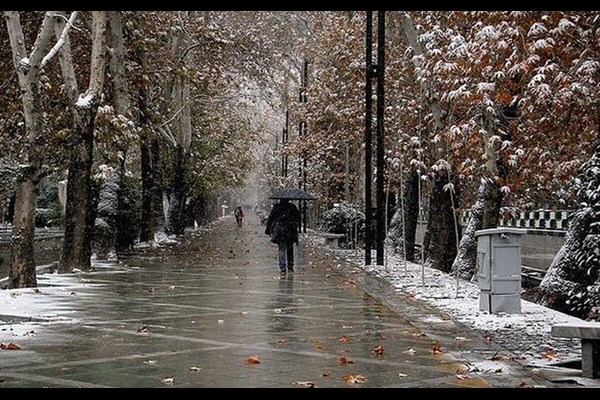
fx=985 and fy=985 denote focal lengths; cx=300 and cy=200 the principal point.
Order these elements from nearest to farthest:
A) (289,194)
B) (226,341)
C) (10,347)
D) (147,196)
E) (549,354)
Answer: (549,354) < (10,347) < (226,341) < (289,194) < (147,196)

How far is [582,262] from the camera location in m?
15.9

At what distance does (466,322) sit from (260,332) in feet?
8.86

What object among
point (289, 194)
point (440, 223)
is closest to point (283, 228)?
point (289, 194)

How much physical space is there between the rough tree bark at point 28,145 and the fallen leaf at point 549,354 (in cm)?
1033

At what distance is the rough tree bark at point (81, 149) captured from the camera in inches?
826

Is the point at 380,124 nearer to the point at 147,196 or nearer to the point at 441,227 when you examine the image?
the point at 441,227

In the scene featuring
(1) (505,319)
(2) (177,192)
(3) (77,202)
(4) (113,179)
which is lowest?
(1) (505,319)

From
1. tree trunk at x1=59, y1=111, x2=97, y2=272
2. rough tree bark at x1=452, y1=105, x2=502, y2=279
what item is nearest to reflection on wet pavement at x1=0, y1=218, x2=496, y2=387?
tree trunk at x1=59, y1=111, x2=97, y2=272

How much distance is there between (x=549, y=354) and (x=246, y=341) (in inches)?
129

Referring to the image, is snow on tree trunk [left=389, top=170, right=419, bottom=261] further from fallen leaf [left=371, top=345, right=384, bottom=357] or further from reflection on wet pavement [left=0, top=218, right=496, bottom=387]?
fallen leaf [left=371, top=345, right=384, bottom=357]

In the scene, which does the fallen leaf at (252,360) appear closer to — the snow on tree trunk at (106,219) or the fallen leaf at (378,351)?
the fallen leaf at (378,351)

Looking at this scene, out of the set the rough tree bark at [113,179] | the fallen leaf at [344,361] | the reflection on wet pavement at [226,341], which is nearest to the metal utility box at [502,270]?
the reflection on wet pavement at [226,341]
